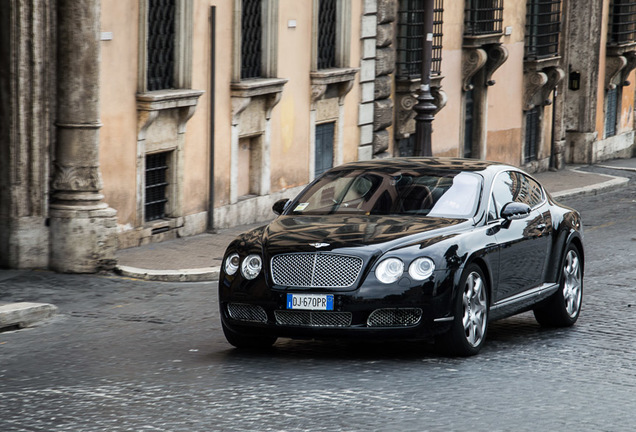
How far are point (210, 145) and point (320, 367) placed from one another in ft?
33.9

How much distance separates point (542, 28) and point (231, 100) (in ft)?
48.5

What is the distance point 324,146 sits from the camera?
23406 mm

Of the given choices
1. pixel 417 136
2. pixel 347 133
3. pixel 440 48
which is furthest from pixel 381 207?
pixel 440 48

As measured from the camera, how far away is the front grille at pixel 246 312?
9844 millimetres

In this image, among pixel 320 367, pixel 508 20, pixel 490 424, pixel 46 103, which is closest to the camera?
pixel 490 424

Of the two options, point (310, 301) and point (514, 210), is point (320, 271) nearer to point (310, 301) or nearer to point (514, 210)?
point (310, 301)

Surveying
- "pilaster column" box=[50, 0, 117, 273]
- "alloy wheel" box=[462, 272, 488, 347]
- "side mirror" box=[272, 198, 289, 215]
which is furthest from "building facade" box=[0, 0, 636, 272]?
"alloy wheel" box=[462, 272, 488, 347]

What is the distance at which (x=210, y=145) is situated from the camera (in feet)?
64.2

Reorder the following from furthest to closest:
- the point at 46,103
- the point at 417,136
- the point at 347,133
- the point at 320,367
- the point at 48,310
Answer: the point at 347,133 → the point at 417,136 → the point at 46,103 → the point at 48,310 → the point at 320,367

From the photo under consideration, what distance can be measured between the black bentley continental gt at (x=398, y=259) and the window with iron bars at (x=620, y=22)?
26442 millimetres

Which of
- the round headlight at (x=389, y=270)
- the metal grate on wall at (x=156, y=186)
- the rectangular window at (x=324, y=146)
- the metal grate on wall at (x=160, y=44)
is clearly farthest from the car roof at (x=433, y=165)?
the rectangular window at (x=324, y=146)

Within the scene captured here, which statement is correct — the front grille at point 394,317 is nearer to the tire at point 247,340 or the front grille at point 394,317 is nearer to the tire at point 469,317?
the tire at point 469,317

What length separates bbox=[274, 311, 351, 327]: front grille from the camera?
9625mm

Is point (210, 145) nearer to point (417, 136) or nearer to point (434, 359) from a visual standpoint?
point (417, 136)
